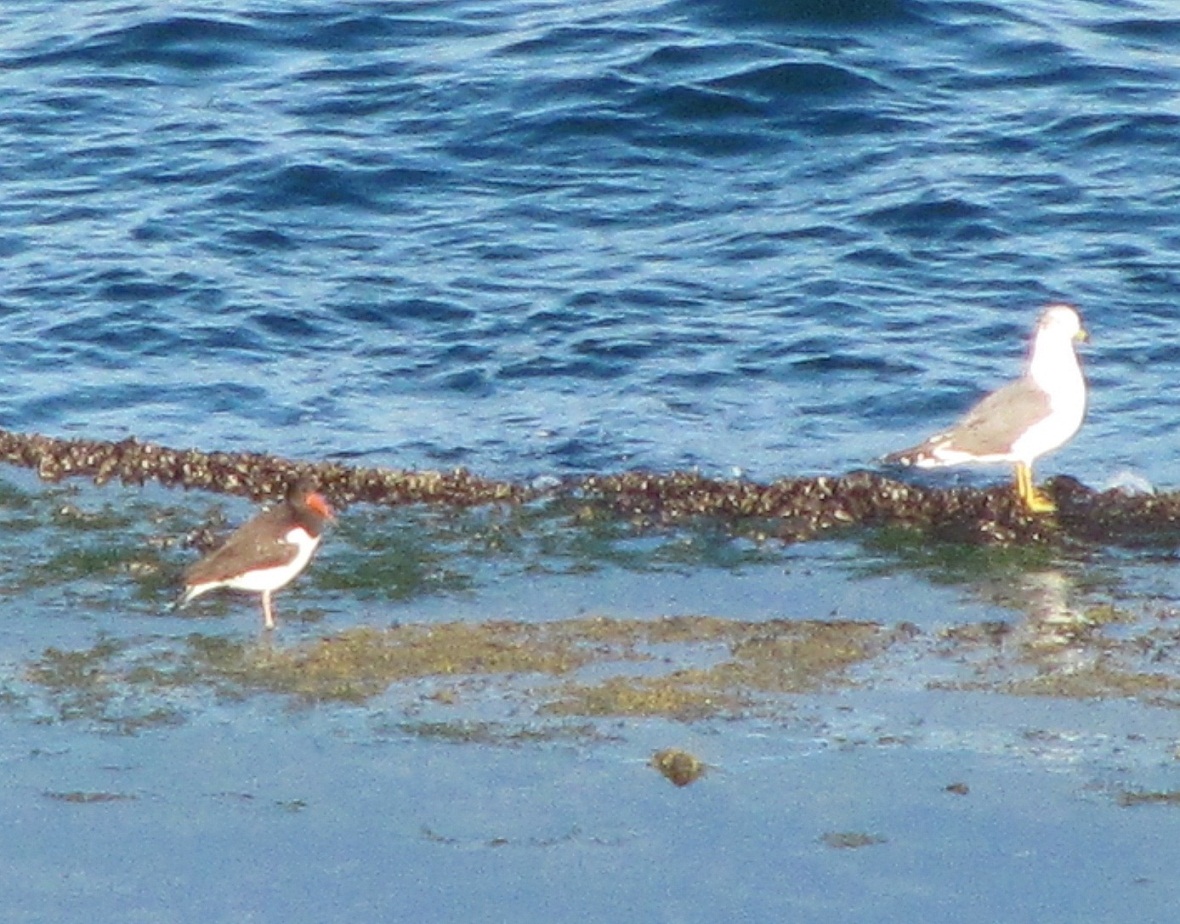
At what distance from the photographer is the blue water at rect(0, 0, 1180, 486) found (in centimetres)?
1309

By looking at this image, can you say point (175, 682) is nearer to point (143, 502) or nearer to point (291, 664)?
point (291, 664)

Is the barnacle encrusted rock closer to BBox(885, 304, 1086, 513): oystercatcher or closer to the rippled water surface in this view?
BBox(885, 304, 1086, 513): oystercatcher

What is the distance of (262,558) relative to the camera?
8531mm

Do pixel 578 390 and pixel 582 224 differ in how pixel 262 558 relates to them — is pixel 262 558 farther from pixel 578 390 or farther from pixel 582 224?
pixel 582 224

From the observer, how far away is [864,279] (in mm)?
15742

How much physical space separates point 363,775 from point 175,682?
111 centimetres

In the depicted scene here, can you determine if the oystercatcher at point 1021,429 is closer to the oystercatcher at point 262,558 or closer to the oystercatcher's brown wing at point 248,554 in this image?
the oystercatcher at point 262,558

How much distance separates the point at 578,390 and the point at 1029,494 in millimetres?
3925

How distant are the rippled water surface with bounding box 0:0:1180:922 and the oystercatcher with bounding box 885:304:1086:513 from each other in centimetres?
77

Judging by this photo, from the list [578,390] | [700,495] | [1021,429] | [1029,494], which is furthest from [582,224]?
[1029,494]

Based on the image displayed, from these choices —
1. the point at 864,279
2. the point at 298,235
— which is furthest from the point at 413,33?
the point at 864,279

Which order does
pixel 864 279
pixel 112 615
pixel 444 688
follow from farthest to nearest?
pixel 864 279, pixel 112 615, pixel 444 688

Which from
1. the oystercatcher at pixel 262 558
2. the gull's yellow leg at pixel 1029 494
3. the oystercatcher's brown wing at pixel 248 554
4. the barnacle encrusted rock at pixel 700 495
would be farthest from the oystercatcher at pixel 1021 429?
the oystercatcher's brown wing at pixel 248 554

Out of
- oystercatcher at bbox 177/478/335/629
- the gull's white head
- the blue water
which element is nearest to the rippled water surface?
the blue water
